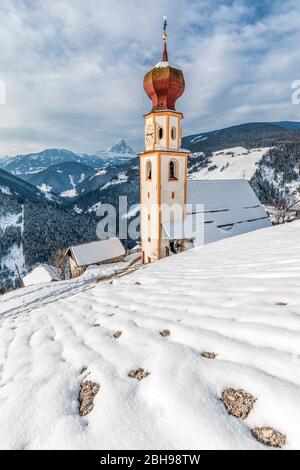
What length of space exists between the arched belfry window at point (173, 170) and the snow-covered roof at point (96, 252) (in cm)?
1620

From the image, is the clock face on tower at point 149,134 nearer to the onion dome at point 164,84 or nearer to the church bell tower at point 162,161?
the church bell tower at point 162,161

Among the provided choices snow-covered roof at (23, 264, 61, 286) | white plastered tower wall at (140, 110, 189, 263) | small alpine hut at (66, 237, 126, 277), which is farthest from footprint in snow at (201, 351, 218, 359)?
small alpine hut at (66, 237, 126, 277)

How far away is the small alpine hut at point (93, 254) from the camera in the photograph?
32.2 metres

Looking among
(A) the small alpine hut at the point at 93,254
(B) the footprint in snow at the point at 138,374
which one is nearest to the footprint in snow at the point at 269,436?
(B) the footprint in snow at the point at 138,374

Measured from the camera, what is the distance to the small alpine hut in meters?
32.2

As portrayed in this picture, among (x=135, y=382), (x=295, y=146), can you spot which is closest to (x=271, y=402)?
(x=135, y=382)

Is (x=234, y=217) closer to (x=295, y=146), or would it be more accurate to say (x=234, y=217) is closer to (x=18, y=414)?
(x=18, y=414)

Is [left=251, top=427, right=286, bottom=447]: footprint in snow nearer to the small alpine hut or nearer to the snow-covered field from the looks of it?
the snow-covered field

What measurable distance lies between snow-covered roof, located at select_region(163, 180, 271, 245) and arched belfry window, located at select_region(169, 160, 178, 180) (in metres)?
2.19

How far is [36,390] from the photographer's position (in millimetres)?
2365

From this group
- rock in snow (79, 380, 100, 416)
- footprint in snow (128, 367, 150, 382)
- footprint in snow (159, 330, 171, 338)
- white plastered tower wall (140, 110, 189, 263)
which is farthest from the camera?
white plastered tower wall (140, 110, 189, 263)

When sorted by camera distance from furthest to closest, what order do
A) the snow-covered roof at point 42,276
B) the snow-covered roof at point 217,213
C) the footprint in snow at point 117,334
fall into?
the snow-covered roof at point 42,276 < the snow-covered roof at point 217,213 < the footprint in snow at point 117,334

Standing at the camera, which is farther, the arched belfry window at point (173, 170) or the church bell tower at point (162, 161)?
the arched belfry window at point (173, 170)
